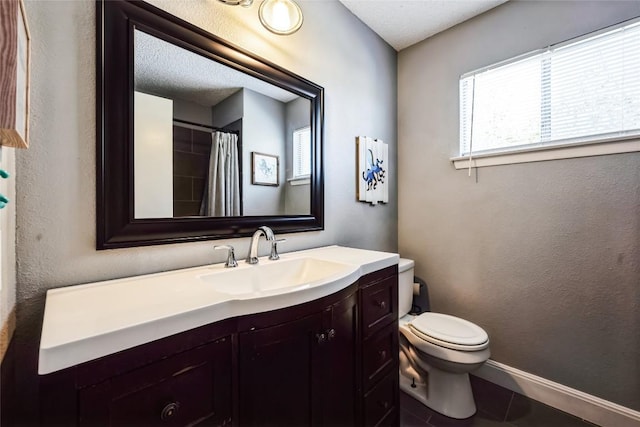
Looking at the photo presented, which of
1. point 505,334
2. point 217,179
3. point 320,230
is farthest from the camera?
point 505,334

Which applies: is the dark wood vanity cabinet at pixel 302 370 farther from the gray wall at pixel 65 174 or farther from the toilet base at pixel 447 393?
the toilet base at pixel 447 393

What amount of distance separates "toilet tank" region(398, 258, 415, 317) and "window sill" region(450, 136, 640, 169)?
0.80m

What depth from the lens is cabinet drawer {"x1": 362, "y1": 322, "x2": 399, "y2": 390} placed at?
1.15 meters

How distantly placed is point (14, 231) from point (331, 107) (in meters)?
1.48

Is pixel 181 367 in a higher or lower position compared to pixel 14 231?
lower

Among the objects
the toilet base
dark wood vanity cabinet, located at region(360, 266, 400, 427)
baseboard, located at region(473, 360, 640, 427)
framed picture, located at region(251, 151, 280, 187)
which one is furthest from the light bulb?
baseboard, located at region(473, 360, 640, 427)

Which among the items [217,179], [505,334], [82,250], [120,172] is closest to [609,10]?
[505,334]

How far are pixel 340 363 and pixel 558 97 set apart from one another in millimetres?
1872

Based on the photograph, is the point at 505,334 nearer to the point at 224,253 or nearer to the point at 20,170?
the point at 224,253

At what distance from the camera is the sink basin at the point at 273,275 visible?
1.01 m

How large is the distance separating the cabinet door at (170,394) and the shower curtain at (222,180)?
63cm

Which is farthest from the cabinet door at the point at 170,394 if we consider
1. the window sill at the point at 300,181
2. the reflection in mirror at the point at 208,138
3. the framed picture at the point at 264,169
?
the window sill at the point at 300,181

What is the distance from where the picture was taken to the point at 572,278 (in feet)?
4.91

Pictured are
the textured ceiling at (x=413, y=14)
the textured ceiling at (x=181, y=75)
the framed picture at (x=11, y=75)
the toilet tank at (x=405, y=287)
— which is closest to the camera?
the framed picture at (x=11, y=75)
